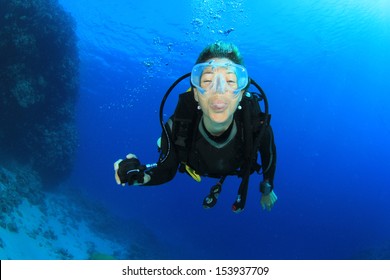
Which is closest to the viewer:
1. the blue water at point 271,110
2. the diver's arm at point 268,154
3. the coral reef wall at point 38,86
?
the diver's arm at point 268,154

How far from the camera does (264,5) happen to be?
19203mm

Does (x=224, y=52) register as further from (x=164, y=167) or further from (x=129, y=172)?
(x=129, y=172)

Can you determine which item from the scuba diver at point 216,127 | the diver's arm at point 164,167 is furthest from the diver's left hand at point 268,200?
the diver's arm at point 164,167

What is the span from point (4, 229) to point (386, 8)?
1075 inches

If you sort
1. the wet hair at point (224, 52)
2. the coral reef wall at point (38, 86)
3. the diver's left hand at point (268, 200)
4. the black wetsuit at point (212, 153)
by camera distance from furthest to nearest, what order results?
the coral reef wall at point (38, 86)
the diver's left hand at point (268, 200)
the black wetsuit at point (212, 153)
the wet hair at point (224, 52)

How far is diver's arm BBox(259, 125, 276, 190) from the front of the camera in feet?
13.3

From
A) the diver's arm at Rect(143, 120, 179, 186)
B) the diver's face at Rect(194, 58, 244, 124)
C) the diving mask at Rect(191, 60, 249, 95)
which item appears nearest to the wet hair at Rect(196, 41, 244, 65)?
the diving mask at Rect(191, 60, 249, 95)

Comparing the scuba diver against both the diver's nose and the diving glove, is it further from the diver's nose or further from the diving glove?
the diving glove

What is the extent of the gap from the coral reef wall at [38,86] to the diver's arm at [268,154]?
51.1 feet

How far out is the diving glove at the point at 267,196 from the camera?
423 centimetres

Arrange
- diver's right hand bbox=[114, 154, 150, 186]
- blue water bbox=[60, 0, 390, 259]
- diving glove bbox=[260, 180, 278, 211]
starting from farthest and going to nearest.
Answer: blue water bbox=[60, 0, 390, 259] → diving glove bbox=[260, 180, 278, 211] → diver's right hand bbox=[114, 154, 150, 186]

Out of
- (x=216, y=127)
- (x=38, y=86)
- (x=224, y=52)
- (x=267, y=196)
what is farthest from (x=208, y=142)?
(x=38, y=86)

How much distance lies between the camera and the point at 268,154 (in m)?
4.18

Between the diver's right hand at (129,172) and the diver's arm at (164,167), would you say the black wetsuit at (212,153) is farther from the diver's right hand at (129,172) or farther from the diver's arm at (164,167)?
the diver's right hand at (129,172)
